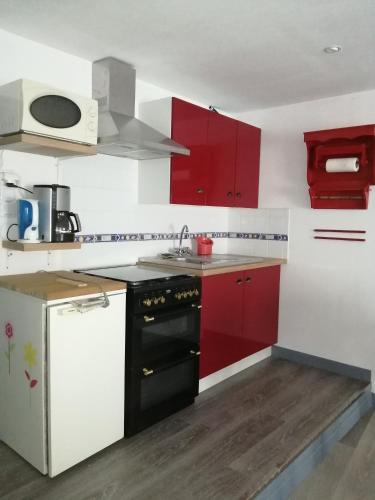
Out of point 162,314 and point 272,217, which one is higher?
point 272,217

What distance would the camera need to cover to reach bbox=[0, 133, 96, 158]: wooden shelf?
1.88 m

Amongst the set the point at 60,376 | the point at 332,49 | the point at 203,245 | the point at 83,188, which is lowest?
the point at 60,376

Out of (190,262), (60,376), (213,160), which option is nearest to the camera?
(60,376)

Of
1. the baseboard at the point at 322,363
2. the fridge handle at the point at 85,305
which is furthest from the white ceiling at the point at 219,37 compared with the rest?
the baseboard at the point at 322,363

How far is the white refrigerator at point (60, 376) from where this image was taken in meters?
1.81

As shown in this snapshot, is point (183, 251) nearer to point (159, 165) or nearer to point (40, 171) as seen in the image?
point (159, 165)

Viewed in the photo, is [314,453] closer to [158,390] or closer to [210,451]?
[210,451]

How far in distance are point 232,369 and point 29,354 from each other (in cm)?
167

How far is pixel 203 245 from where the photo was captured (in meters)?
3.32

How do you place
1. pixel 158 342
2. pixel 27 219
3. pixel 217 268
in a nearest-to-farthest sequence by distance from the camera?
pixel 27 219 → pixel 158 342 → pixel 217 268

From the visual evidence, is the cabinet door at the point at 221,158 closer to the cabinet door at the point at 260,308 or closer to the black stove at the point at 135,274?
the cabinet door at the point at 260,308

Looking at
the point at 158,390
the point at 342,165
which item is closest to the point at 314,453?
the point at 158,390

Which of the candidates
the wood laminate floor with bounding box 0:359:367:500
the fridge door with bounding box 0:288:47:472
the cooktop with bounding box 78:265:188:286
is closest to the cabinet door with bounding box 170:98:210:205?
the cooktop with bounding box 78:265:188:286

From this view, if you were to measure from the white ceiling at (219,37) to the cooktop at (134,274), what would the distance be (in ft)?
4.24
